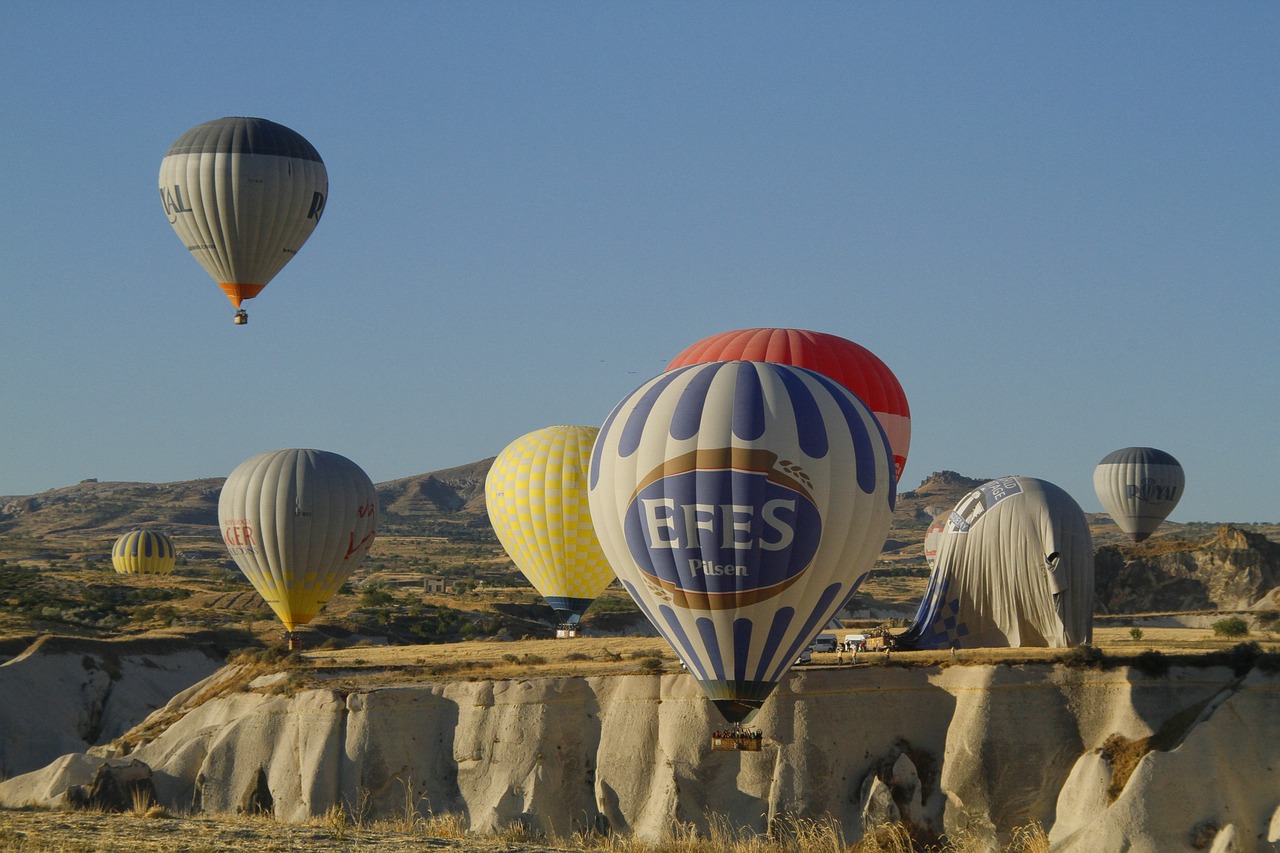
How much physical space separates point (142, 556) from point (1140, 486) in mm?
69671

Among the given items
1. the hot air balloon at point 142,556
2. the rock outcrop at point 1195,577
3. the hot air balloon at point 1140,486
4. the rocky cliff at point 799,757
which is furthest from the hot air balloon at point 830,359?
the hot air balloon at point 142,556

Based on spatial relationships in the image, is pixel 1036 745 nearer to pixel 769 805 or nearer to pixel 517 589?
pixel 769 805

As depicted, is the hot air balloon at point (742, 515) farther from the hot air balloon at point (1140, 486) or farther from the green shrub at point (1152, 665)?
the hot air balloon at point (1140, 486)

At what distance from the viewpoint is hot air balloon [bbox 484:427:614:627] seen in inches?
2196

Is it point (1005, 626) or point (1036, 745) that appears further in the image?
point (1005, 626)

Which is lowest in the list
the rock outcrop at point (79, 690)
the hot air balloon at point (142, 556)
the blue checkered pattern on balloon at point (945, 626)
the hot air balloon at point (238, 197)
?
the rock outcrop at point (79, 690)

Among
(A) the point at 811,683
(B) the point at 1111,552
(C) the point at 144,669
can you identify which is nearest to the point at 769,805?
(A) the point at 811,683

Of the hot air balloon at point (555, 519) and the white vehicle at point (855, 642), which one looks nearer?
the white vehicle at point (855, 642)

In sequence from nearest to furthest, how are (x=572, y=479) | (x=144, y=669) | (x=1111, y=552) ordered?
(x=572, y=479), (x=144, y=669), (x=1111, y=552)

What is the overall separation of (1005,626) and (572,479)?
780 inches

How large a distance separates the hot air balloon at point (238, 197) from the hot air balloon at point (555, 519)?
1152 centimetres

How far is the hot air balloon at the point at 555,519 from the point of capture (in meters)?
55.8

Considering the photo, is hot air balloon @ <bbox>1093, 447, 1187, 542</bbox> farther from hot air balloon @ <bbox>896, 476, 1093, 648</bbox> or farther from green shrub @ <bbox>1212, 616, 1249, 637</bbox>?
hot air balloon @ <bbox>896, 476, 1093, 648</bbox>

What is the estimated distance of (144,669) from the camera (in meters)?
60.4
